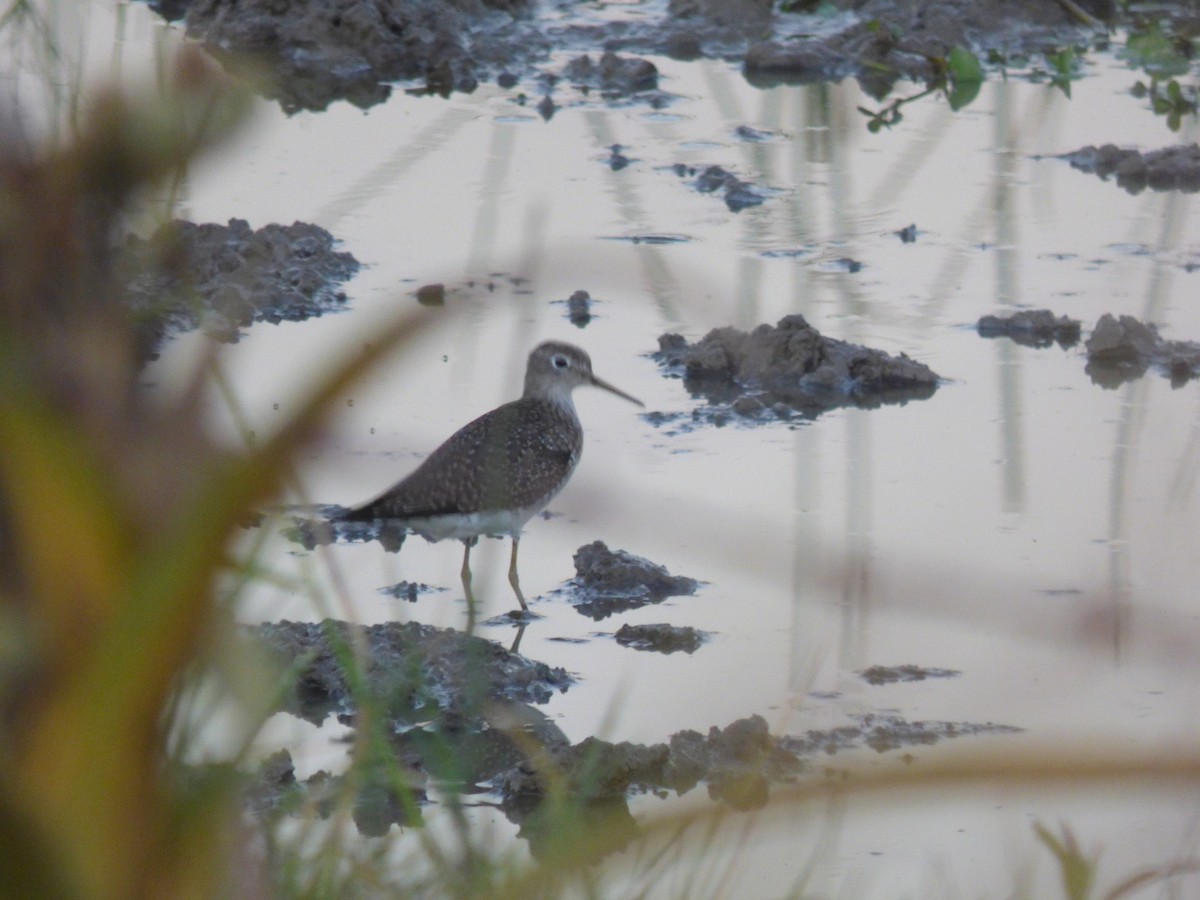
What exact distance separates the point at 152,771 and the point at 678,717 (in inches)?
126

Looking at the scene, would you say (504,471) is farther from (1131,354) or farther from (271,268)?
(1131,354)

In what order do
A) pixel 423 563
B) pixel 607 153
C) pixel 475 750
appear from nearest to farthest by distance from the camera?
pixel 475 750, pixel 423 563, pixel 607 153

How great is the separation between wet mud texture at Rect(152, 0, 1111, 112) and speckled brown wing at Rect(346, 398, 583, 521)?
430 centimetres

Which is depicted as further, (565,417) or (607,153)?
(607,153)

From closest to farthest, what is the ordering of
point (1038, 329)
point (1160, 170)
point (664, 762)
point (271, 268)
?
point (664, 762) → point (1038, 329) → point (271, 268) → point (1160, 170)

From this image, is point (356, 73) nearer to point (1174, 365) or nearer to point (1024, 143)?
point (1024, 143)

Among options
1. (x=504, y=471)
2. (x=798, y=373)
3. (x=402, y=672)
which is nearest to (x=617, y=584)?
(x=504, y=471)

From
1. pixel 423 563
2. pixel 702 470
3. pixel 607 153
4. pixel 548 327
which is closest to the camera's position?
pixel 423 563

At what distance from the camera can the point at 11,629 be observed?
3.19 feet

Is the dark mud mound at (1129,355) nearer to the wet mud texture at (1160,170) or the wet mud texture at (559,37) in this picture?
the wet mud texture at (1160,170)

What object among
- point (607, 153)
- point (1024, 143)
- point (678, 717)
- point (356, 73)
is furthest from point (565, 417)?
point (356, 73)

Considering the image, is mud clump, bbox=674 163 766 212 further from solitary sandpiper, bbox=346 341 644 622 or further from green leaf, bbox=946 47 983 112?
solitary sandpiper, bbox=346 341 644 622

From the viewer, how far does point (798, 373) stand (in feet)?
20.6

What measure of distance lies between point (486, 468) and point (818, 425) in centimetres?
150
